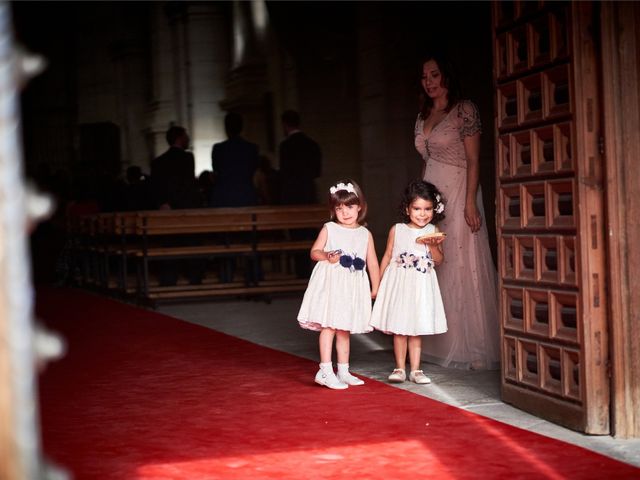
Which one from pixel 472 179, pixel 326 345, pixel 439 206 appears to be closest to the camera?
pixel 326 345

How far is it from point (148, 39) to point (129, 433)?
22.2m

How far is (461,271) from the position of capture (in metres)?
7.34

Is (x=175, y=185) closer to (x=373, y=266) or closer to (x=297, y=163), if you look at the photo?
(x=297, y=163)

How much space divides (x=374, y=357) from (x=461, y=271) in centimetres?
108

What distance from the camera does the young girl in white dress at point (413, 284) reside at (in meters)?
6.65

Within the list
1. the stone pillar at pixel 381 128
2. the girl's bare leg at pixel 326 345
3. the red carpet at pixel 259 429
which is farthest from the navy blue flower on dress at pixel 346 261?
the stone pillar at pixel 381 128

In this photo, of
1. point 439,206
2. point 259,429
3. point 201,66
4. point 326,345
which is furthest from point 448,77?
point 201,66

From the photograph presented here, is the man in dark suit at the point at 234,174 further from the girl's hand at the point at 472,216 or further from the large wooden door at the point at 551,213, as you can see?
the large wooden door at the point at 551,213

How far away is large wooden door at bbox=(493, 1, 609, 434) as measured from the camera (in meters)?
4.94

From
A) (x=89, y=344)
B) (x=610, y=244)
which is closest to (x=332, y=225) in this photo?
(x=610, y=244)

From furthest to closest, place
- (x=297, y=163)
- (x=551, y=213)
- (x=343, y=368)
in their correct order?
1. (x=297, y=163)
2. (x=343, y=368)
3. (x=551, y=213)

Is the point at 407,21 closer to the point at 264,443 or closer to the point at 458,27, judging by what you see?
the point at 458,27

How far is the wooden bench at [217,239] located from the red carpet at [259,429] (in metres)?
4.34

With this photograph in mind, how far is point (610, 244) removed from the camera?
486 centimetres
